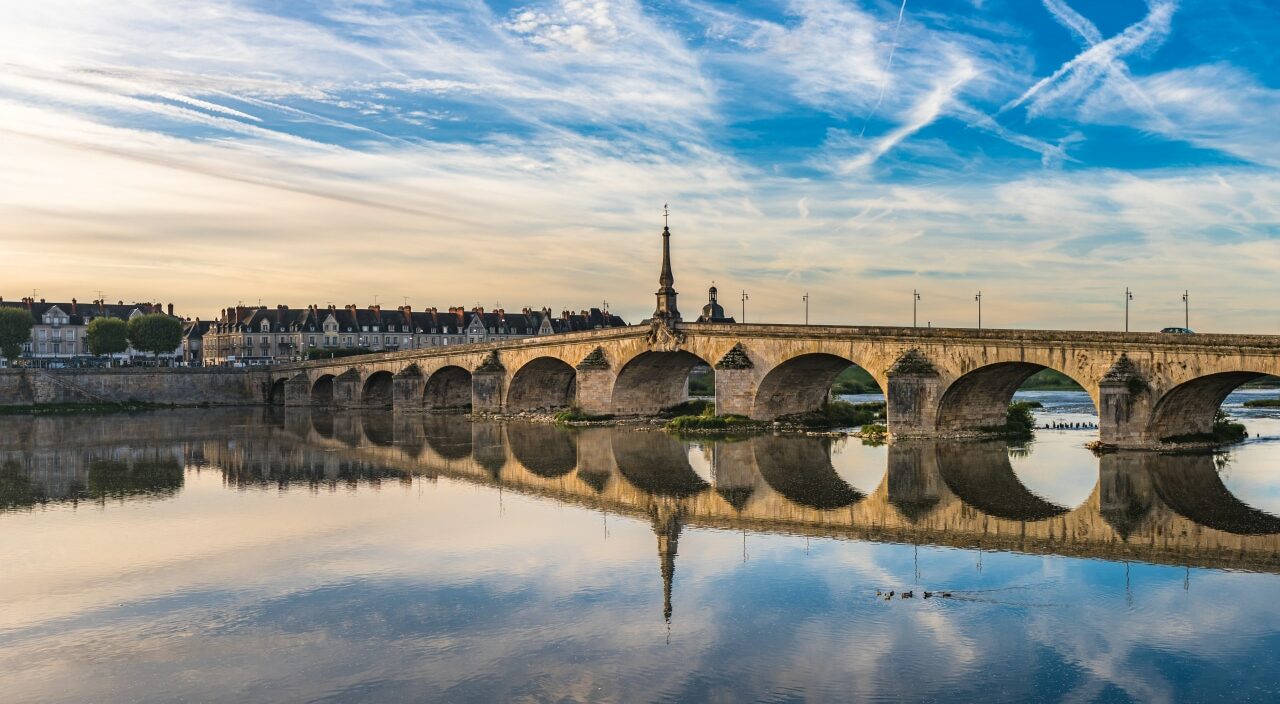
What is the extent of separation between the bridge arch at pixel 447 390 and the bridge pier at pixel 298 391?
17.1m

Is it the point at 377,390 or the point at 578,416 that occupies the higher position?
the point at 578,416

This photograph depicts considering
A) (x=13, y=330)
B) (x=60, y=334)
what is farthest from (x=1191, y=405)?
(x=60, y=334)

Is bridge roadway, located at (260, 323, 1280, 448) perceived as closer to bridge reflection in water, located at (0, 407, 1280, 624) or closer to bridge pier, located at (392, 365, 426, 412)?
bridge pier, located at (392, 365, 426, 412)

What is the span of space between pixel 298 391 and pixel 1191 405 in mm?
68728

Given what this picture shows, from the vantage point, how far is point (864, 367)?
42.6 meters

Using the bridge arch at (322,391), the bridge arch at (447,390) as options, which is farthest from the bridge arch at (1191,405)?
the bridge arch at (322,391)

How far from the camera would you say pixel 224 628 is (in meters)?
15.4

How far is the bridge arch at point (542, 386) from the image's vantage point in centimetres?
6175

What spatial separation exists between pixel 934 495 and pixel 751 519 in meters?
5.88

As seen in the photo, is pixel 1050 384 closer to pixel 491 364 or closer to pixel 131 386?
pixel 491 364

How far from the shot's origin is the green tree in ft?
314

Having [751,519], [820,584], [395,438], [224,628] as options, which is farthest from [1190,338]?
[395,438]

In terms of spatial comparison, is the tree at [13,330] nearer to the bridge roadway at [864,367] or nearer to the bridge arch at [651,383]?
the bridge roadway at [864,367]

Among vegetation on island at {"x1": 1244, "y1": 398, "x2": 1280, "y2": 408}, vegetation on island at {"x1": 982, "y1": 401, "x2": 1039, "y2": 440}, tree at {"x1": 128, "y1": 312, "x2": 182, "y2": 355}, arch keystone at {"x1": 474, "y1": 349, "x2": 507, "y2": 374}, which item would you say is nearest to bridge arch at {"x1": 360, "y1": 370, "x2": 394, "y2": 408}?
arch keystone at {"x1": 474, "y1": 349, "x2": 507, "y2": 374}
